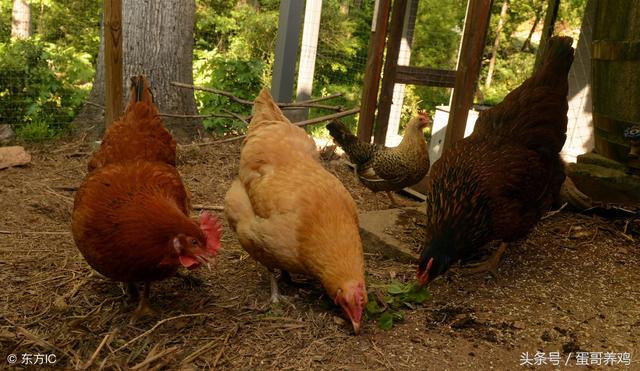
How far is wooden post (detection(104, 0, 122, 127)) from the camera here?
3.26 m

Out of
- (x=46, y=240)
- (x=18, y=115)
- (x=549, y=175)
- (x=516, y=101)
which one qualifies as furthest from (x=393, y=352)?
(x=18, y=115)

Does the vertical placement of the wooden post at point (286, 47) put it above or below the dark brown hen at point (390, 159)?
above

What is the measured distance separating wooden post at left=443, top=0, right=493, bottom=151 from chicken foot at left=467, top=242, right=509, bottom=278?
98cm

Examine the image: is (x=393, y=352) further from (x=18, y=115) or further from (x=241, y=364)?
(x=18, y=115)

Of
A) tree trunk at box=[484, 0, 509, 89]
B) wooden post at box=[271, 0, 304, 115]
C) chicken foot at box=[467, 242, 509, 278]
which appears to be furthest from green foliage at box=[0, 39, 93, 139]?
tree trunk at box=[484, 0, 509, 89]

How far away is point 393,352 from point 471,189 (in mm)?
1275

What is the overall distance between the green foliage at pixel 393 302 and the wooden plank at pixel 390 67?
2927 mm

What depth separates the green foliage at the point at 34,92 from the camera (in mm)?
6273

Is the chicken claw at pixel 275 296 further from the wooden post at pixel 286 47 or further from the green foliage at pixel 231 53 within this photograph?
the green foliage at pixel 231 53

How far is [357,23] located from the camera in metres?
11.1

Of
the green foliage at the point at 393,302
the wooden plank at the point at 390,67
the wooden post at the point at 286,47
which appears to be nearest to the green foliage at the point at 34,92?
the wooden post at the point at 286,47

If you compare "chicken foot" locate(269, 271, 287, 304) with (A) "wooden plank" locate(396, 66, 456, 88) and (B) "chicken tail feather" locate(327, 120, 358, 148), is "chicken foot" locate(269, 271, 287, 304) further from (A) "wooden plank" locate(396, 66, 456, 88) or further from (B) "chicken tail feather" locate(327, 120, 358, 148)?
(A) "wooden plank" locate(396, 66, 456, 88)

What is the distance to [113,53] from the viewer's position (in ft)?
10.8

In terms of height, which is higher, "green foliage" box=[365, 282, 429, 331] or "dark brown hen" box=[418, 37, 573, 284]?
"dark brown hen" box=[418, 37, 573, 284]
